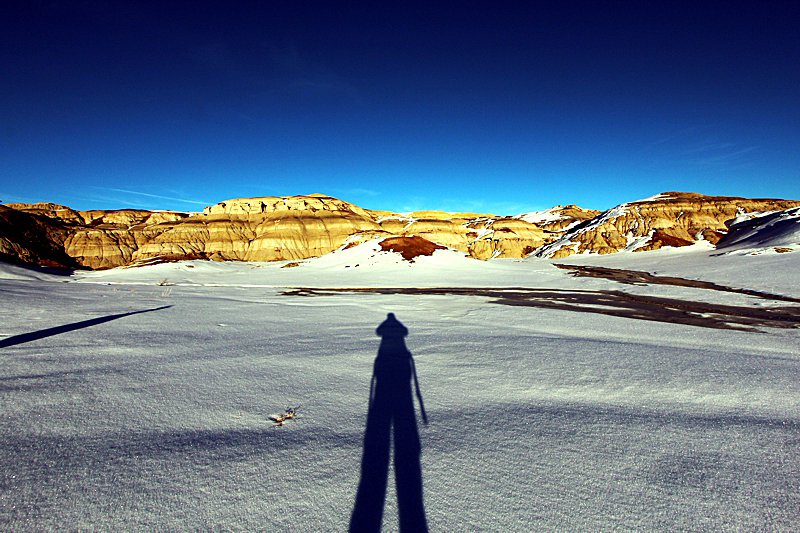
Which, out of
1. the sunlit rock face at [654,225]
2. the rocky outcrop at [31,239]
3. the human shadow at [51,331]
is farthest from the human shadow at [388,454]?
the sunlit rock face at [654,225]

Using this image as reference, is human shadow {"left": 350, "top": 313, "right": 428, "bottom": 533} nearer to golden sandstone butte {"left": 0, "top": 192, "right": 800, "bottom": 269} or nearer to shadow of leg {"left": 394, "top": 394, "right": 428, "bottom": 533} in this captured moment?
shadow of leg {"left": 394, "top": 394, "right": 428, "bottom": 533}

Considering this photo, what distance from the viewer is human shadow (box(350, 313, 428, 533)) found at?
5.95 ft

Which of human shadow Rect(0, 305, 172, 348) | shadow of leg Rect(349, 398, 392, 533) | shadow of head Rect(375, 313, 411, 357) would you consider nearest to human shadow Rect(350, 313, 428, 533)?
shadow of leg Rect(349, 398, 392, 533)

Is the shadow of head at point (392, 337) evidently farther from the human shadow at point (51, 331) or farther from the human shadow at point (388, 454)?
the human shadow at point (51, 331)

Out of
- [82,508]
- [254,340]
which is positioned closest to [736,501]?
[82,508]

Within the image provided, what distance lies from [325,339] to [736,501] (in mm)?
4629

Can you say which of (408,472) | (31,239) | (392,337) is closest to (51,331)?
(392,337)

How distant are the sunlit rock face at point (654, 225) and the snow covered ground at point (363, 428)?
37.3 metres

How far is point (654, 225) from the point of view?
38344 millimetres

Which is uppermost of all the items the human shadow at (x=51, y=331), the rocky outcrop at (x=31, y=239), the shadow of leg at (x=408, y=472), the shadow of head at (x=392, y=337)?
the rocky outcrop at (x=31, y=239)

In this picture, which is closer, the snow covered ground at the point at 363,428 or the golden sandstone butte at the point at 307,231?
the snow covered ground at the point at 363,428

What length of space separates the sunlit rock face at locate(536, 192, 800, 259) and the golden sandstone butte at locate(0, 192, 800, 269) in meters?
0.12

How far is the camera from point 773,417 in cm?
290

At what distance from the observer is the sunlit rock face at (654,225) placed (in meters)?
37.7
